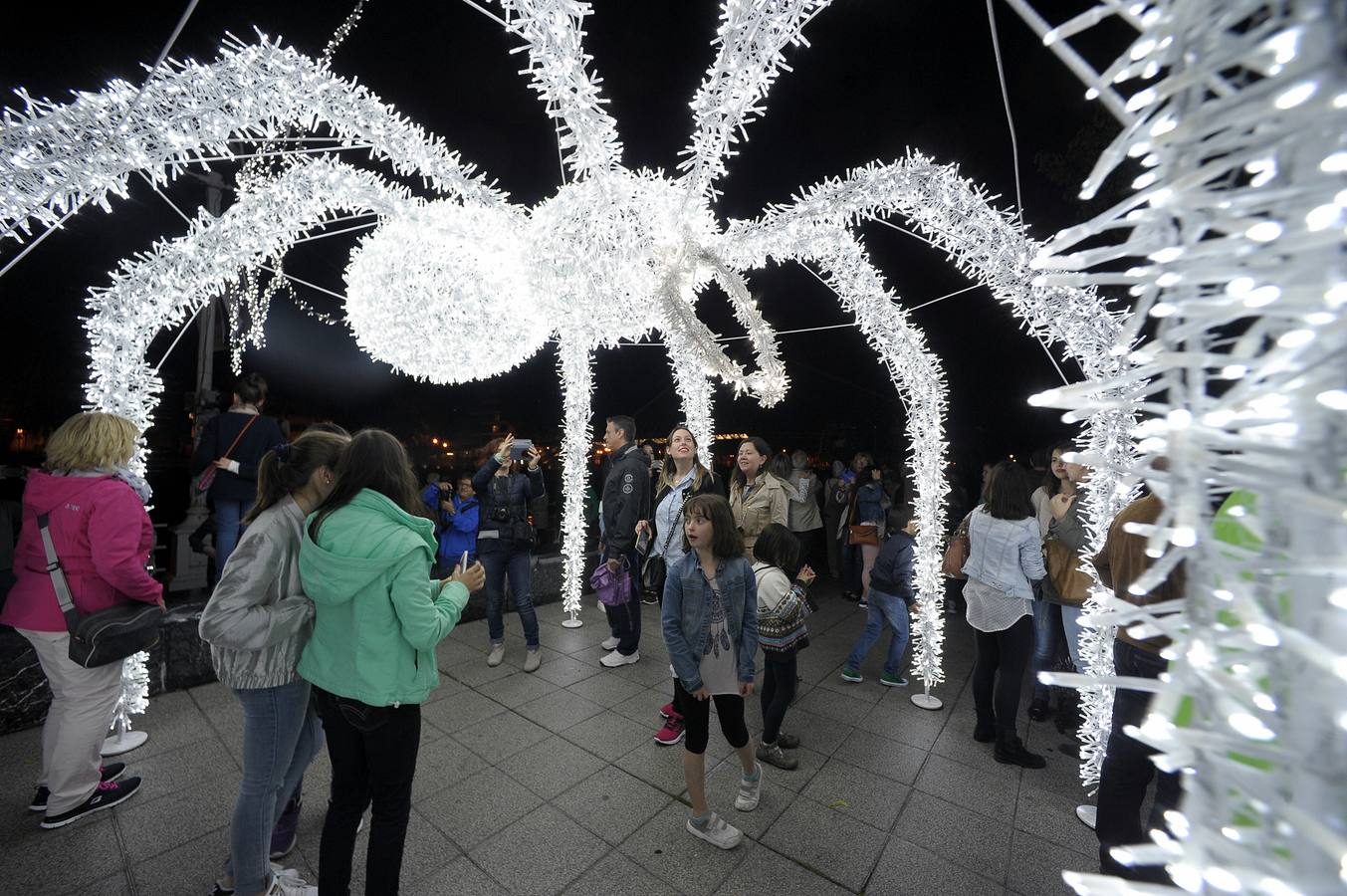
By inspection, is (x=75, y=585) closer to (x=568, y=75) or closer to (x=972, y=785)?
(x=568, y=75)

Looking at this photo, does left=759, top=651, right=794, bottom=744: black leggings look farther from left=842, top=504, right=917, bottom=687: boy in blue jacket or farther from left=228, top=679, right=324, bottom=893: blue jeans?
left=228, top=679, right=324, bottom=893: blue jeans

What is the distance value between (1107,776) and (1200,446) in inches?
99.7

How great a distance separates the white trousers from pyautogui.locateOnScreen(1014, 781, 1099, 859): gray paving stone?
4539 millimetres

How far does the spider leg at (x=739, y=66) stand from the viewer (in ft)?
7.05

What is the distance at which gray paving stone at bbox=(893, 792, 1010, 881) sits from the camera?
257 centimetres

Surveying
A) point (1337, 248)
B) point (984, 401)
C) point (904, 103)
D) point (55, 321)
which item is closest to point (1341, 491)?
point (1337, 248)

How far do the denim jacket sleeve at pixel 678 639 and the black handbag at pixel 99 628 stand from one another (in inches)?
95.6

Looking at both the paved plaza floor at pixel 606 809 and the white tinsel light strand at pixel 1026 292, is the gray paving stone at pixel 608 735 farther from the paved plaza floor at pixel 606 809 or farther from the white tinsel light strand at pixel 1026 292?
the white tinsel light strand at pixel 1026 292

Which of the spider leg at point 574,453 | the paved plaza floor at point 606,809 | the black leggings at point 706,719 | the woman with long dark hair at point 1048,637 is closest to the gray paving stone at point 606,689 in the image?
the paved plaza floor at point 606,809

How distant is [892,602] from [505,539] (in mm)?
3231

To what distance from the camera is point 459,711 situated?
3.80 meters

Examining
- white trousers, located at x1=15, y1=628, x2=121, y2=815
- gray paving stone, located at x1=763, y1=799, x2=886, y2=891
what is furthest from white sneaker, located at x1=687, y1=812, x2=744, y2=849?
white trousers, located at x1=15, y1=628, x2=121, y2=815

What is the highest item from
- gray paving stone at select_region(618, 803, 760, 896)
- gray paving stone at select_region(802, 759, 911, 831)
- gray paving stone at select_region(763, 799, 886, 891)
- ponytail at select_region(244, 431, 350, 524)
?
ponytail at select_region(244, 431, 350, 524)

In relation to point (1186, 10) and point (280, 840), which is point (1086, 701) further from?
point (280, 840)
